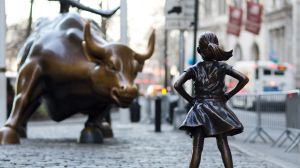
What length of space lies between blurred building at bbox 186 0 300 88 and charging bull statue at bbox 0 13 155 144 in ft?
116

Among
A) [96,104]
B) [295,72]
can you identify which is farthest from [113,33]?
[295,72]

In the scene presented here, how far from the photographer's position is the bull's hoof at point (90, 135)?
51.6 ft

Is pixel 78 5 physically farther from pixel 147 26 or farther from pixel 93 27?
pixel 147 26

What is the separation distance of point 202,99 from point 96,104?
7.63 m

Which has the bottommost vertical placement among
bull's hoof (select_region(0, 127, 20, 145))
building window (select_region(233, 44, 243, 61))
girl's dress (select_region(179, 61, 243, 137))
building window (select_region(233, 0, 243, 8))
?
bull's hoof (select_region(0, 127, 20, 145))

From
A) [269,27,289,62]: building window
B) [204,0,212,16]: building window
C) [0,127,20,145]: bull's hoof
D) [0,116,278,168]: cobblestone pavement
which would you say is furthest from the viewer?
[204,0,212,16]: building window

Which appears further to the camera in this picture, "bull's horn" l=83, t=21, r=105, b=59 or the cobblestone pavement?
"bull's horn" l=83, t=21, r=105, b=59

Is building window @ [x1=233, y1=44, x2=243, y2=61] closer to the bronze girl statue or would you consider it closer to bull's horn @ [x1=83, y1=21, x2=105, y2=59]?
bull's horn @ [x1=83, y1=21, x2=105, y2=59]

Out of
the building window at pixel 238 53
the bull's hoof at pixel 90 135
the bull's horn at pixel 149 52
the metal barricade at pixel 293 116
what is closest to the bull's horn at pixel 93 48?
the bull's horn at pixel 149 52

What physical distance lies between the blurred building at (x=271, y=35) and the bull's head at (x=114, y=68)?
3618 centimetres

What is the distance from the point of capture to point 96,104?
15078mm

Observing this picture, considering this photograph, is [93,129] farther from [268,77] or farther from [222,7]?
[222,7]

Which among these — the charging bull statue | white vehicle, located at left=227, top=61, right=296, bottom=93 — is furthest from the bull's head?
white vehicle, located at left=227, top=61, right=296, bottom=93

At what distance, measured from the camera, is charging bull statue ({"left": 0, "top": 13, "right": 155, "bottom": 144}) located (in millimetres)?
13961
